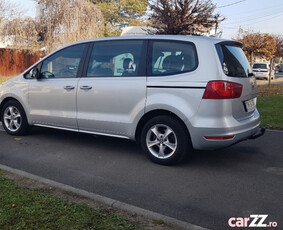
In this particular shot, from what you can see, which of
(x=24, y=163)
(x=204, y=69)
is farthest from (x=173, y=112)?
(x=24, y=163)

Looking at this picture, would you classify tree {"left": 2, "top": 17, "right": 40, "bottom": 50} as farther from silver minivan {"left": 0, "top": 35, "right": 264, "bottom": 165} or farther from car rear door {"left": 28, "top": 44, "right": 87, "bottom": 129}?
silver minivan {"left": 0, "top": 35, "right": 264, "bottom": 165}

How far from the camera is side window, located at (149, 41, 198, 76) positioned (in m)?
4.73

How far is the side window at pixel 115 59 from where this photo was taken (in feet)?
17.0

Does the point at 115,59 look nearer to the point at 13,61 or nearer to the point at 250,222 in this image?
the point at 250,222

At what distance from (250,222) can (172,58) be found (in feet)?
8.19

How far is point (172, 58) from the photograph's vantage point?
486cm

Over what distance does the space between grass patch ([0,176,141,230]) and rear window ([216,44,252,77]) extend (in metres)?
2.57

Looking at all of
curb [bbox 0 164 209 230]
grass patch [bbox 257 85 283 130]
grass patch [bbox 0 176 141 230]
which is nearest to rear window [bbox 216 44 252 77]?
curb [bbox 0 164 209 230]

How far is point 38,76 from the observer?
614cm

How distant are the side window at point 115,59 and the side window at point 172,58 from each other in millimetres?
250

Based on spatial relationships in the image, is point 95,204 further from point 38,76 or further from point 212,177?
point 38,76

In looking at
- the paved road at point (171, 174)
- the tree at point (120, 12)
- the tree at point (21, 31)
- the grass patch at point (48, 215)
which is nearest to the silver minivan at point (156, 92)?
the paved road at point (171, 174)

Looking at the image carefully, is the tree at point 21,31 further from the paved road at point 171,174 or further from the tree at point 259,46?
the paved road at point 171,174

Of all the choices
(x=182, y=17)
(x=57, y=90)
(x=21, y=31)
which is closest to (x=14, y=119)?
(x=57, y=90)
